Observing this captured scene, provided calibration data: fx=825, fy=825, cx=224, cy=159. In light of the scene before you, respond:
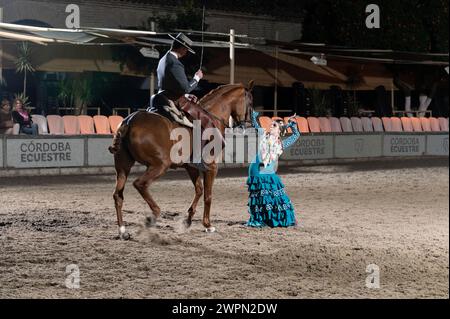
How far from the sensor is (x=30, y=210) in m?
13.8

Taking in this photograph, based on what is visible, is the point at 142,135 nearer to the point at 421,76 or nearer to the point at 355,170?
the point at 355,170

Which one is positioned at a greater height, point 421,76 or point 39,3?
point 39,3

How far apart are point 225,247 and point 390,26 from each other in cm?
2894

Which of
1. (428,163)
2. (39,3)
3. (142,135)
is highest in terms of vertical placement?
(39,3)

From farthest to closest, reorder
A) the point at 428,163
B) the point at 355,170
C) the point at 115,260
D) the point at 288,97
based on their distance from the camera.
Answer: the point at 288,97 → the point at 428,163 → the point at 355,170 → the point at 115,260

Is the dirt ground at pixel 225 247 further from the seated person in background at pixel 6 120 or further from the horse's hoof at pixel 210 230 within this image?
the seated person in background at pixel 6 120

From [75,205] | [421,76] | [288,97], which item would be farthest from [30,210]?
[421,76]

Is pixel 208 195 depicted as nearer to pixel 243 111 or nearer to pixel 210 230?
pixel 210 230

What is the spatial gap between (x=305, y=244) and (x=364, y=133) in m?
17.6

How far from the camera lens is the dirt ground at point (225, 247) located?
7.86 m

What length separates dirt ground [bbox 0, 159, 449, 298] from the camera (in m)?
7.86

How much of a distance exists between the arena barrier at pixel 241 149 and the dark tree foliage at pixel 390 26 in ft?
27.9

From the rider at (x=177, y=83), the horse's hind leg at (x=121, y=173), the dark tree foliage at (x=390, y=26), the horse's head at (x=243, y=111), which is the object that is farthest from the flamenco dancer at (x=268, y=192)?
the dark tree foliage at (x=390, y=26)
